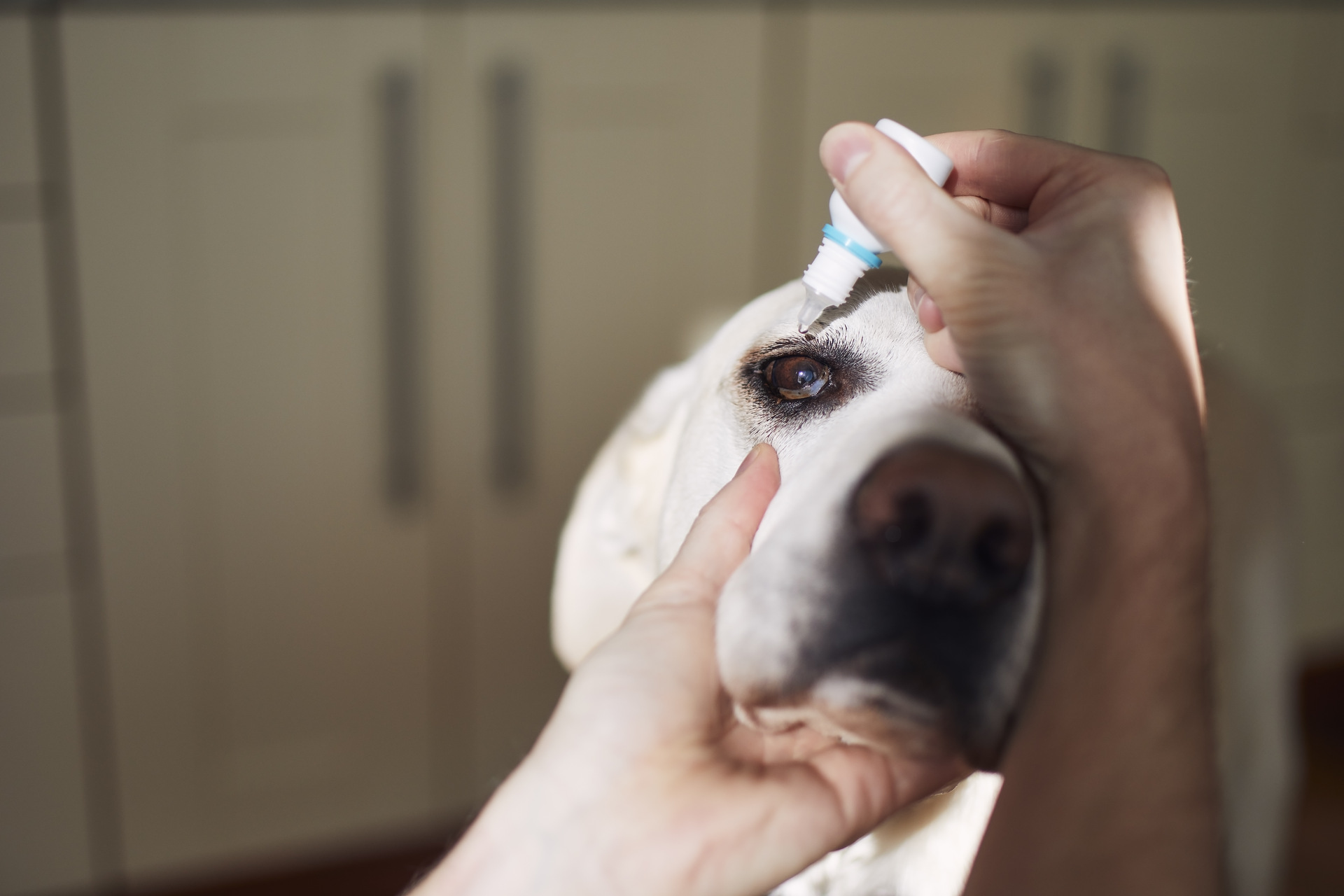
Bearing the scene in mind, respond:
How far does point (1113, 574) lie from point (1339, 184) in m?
2.82

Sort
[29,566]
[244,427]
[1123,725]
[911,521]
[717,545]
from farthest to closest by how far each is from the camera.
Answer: [244,427]
[29,566]
[717,545]
[911,521]
[1123,725]

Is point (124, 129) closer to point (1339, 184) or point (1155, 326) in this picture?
point (1155, 326)

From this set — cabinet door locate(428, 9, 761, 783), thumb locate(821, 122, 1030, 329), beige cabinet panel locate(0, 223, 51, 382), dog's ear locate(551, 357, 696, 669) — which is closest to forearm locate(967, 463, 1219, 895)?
thumb locate(821, 122, 1030, 329)

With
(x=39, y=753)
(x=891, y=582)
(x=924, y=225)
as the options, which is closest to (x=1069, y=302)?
(x=924, y=225)

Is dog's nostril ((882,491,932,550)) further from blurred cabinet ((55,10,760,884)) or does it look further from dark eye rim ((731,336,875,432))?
blurred cabinet ((55,10,760,884))

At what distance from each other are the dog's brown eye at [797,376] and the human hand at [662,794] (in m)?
0.31

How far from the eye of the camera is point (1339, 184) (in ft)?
9.39

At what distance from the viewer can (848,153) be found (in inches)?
27.6

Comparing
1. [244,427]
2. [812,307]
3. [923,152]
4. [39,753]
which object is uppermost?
[923,152]

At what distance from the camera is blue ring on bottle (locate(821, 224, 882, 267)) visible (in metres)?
0.78

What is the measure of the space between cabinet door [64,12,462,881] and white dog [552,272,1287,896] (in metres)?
1.19

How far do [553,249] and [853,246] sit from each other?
4.49ft

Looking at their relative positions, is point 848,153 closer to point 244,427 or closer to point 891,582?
point 891,582

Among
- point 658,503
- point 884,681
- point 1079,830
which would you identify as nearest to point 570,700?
point 884,681
